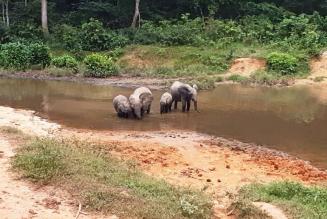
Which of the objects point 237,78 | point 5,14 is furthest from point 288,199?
point 5,14

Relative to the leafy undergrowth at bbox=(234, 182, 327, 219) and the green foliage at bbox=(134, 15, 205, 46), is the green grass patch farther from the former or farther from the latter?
the leafy undergrowth at bbox=(234, 182, 327, 219)

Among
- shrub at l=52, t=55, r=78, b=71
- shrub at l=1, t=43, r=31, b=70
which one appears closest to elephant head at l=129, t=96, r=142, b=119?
shrub at l=52, t=55, r=78, b=71

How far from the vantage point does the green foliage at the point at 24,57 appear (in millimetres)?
27703

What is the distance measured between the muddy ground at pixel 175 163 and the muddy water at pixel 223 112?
880mm

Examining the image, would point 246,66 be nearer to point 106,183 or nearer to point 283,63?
point 283,63

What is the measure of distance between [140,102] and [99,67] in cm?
942

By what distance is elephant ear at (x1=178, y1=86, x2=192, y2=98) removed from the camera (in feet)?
61.7

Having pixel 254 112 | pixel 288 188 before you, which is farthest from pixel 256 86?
pixel 288 188

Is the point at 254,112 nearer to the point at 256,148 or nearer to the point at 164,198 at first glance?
the point at 256,148

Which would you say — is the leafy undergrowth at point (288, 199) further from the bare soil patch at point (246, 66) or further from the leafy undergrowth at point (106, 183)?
the bare soil patch at point (246, 66)

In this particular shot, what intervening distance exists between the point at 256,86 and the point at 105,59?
7.31 metres

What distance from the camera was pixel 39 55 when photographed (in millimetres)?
27734

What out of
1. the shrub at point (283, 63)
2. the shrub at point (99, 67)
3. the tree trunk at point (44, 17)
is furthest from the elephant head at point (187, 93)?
the tree trunk at point (44, 17)

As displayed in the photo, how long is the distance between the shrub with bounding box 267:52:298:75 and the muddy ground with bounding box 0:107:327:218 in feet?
40.8
